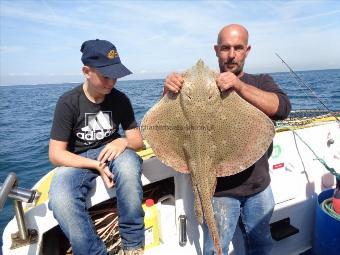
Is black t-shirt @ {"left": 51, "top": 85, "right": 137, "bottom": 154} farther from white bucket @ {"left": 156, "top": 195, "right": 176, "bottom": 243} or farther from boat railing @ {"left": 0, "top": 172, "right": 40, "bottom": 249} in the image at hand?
white bucket @ {"left": 156, "top": 195, "right": 176, "bottom": 243}

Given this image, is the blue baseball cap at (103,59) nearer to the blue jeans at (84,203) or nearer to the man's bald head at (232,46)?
the blue jeans at (84,203)

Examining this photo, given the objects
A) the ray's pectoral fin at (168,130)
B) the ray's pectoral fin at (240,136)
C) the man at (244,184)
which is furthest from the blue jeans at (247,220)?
the ray's pectoral fin at (168,130)

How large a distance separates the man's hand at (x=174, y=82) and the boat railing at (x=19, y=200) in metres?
1.38

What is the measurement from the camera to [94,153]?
124 inches

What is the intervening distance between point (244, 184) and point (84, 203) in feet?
4.76

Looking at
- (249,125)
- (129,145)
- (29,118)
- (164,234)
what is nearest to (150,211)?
(164,234)

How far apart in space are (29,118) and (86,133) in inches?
698

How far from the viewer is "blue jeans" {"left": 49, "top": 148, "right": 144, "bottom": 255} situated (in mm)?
2535

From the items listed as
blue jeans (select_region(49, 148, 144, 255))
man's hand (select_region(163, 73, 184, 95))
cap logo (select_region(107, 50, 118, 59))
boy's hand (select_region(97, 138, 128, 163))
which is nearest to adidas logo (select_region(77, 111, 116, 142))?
boy's hand (select_region(97, 138, 128, 163))

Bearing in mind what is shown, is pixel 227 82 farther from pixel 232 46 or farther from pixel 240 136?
pixel 232 46

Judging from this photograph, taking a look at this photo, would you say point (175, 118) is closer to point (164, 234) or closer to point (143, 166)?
point (143, 166)

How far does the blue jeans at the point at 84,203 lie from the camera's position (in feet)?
8.32

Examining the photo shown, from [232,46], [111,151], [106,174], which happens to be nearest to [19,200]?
[106,174]

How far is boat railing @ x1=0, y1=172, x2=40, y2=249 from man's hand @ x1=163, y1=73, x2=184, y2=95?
1377 millimetres
